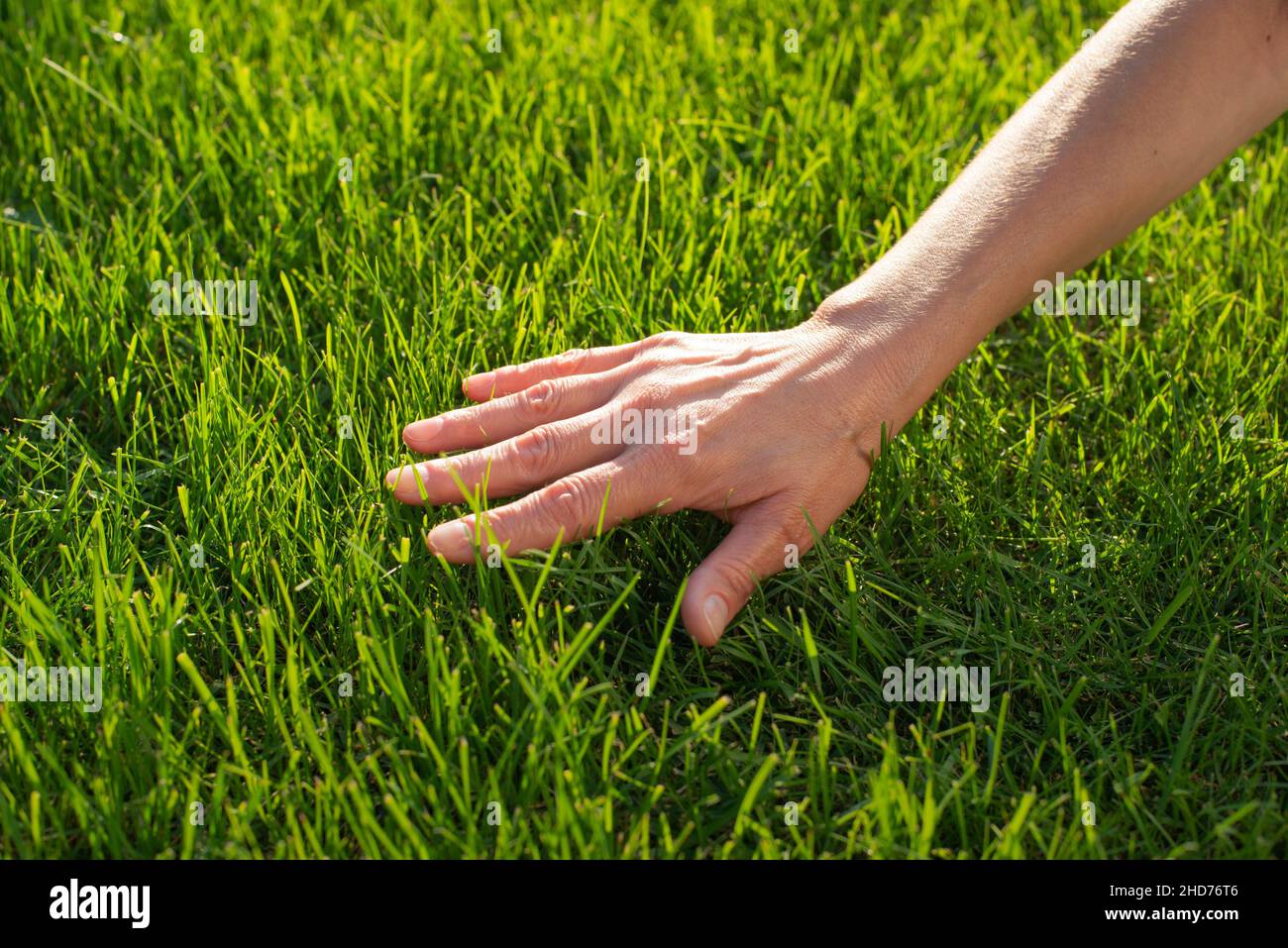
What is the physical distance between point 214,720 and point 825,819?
923 mm

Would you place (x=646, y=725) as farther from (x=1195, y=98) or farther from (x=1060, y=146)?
(x=1195, y=98)

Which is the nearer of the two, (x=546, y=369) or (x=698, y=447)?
(x=698, y=447)

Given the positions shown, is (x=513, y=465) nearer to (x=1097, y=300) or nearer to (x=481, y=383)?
(x=481, y=383)

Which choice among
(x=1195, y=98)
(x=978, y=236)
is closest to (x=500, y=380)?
(x=978, y=236)

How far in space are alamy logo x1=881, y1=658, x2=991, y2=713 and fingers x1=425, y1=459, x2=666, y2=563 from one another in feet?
1.62

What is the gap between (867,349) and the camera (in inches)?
82.4

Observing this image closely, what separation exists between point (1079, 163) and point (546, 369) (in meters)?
1.03

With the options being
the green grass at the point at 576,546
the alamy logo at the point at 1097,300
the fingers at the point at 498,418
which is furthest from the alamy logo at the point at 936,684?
the alamy logo at the point at 1097,300

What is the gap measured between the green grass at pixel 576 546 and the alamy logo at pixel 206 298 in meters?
0.04

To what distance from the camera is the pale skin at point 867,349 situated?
2.01 meters

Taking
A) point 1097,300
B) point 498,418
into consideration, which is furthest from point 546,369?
point 1097,300

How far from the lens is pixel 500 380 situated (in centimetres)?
223

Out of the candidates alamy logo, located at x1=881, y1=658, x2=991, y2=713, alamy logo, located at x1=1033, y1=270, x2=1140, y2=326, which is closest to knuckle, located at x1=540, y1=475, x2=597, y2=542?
alamy logo, located at x1=881, y1=658, x2=991, y2=713
